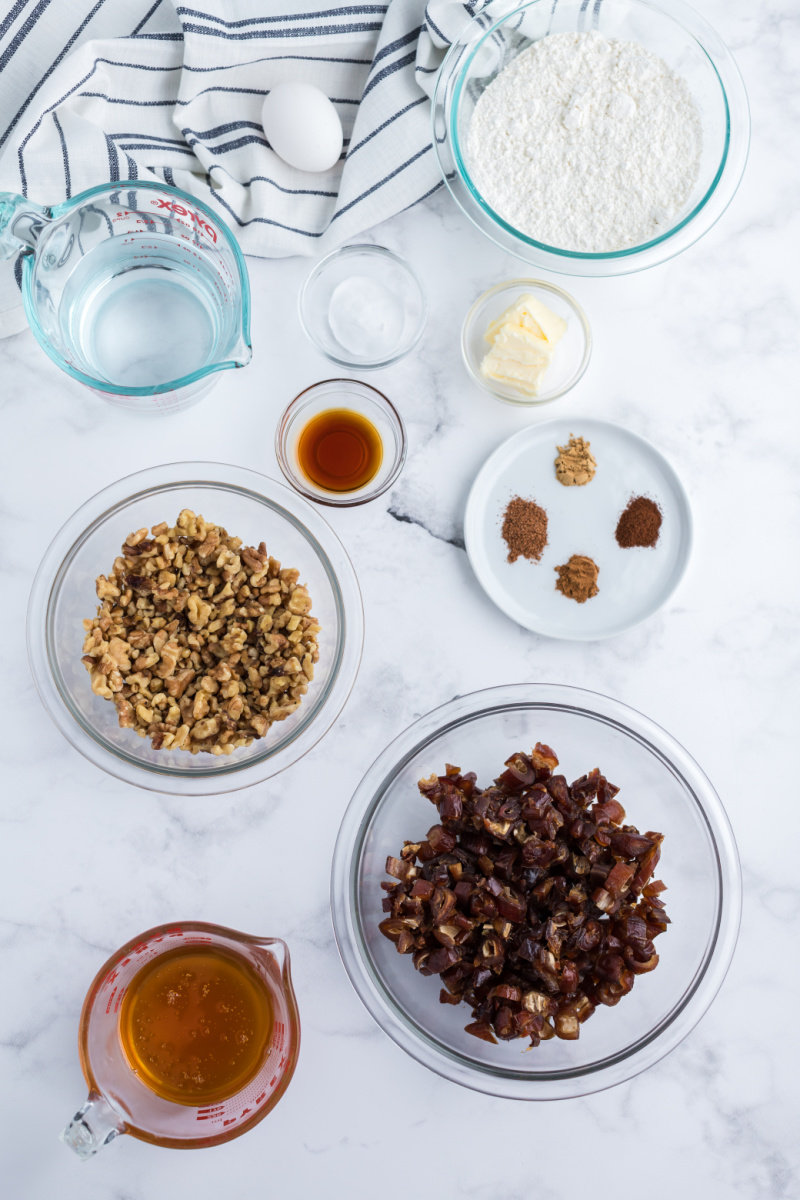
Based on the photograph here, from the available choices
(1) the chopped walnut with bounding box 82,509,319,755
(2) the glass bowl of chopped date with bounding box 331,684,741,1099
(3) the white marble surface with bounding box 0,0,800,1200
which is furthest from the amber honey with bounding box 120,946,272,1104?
(1) the chopped walnut with bounding box 82,509,319,755

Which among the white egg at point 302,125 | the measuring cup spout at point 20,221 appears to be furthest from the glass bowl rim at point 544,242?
the measuring cup spout at point 20,221

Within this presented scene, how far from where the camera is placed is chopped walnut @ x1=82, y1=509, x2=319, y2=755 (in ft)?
4.84

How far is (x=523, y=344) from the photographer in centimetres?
163

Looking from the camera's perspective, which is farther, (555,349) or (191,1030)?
(555,349)

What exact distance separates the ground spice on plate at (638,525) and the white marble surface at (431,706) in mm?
117

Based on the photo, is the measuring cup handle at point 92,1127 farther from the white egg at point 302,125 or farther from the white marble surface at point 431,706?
the white egg at point 302,125

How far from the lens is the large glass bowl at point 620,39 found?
5.35 ft

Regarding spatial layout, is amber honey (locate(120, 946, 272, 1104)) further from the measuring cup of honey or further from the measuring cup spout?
the measuring cup spout

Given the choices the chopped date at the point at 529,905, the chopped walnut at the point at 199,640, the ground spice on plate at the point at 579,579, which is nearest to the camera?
the chopped date at the point at 529,905

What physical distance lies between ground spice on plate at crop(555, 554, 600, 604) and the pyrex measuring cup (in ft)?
2.47

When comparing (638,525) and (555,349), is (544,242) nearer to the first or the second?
(555,349)

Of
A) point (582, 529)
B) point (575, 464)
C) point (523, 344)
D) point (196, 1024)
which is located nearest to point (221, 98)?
point (523, 344)

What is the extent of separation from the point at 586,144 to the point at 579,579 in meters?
0.85

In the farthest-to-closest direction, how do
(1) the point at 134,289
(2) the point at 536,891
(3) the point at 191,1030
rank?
1. (1) the point at 134,289
2. (3) the point at 191,1030
3. (2) the point at 536,891
